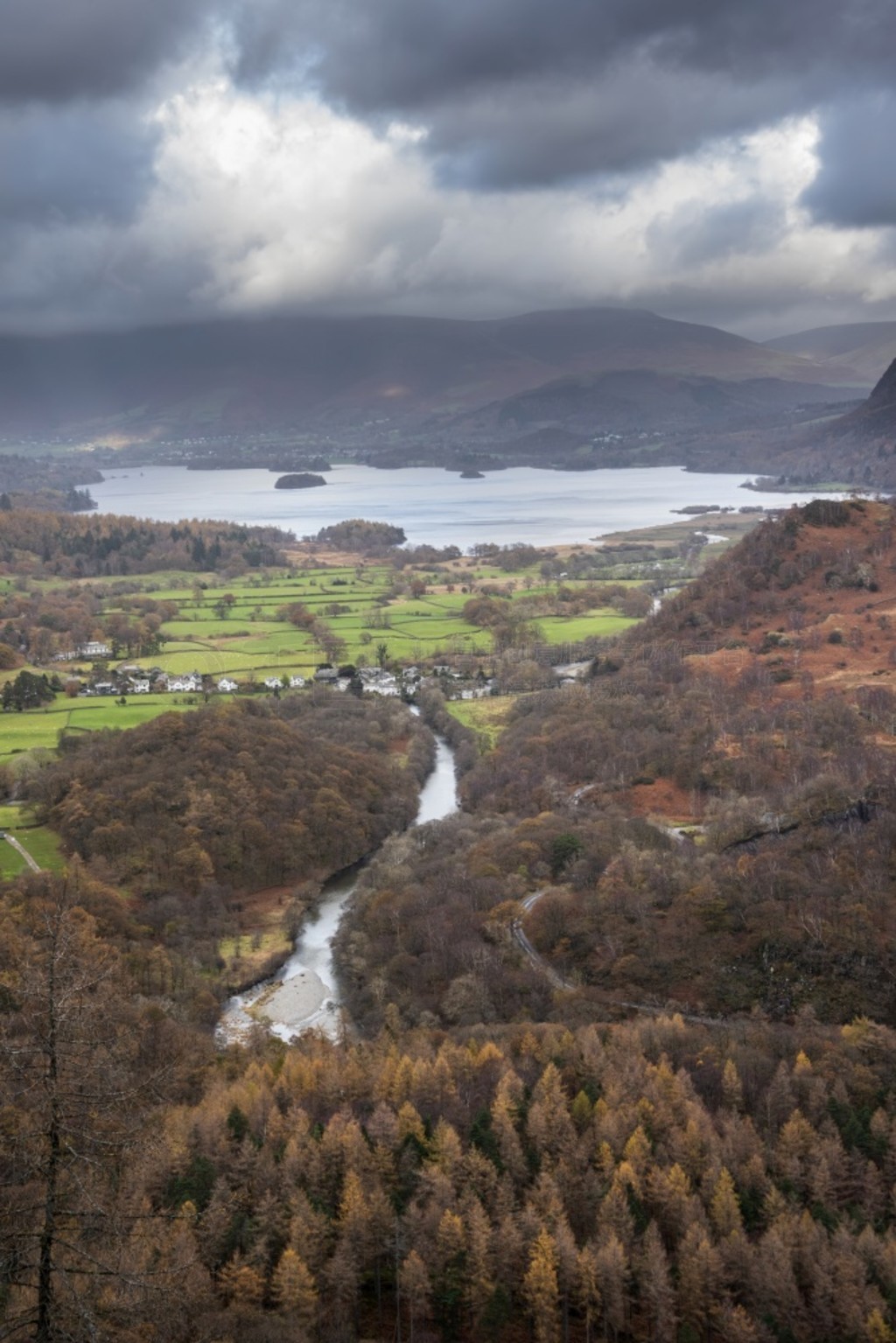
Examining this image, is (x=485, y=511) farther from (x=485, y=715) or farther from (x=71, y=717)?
(x=71, y=717)

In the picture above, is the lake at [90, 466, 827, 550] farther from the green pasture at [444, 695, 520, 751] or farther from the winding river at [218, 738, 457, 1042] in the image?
the winding river at [218, 738, 457, 1042]

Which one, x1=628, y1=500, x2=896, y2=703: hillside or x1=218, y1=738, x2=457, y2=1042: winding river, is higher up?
x1=628, y1=500, x2=896, y2=703: hillside

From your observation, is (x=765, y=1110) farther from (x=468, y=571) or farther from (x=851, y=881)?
(x=468, y=571)

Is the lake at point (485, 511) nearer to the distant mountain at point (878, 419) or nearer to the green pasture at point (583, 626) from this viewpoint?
the distant mountain at point (878, 419)

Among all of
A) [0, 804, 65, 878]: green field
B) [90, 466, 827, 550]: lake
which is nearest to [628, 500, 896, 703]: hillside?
[0, 804, 65, 878]: green field

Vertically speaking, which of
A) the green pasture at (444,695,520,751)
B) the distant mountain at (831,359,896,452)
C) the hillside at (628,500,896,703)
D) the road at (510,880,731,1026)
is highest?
the distant mountain at (831,359,896,452)

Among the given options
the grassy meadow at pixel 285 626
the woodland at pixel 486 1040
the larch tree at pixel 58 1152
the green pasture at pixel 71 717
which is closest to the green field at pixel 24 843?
the woodland at pixel 486 1040

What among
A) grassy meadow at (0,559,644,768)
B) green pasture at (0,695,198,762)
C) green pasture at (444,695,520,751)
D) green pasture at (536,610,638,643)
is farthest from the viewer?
green pasture at (536,610,638,643)
